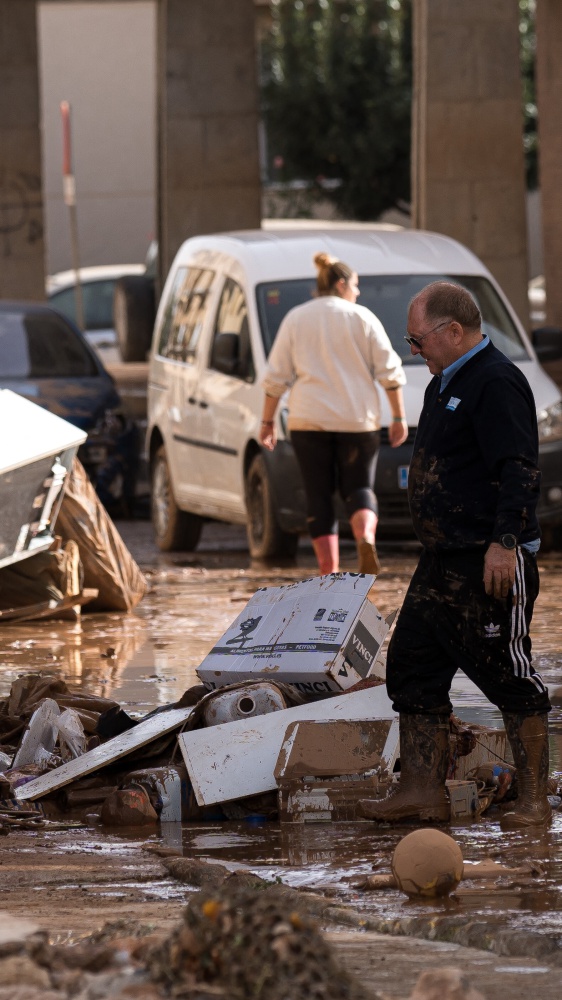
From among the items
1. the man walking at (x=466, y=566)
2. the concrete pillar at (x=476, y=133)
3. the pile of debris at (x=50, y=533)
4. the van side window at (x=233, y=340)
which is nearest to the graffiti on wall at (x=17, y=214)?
the concrete pillar at (x=476, y=133)

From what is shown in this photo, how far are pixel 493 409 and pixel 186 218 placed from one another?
56.4 ft

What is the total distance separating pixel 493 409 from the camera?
6.11 metres

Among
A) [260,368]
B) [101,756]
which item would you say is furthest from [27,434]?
[101,756]

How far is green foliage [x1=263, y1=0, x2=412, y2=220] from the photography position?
39438 millimetres

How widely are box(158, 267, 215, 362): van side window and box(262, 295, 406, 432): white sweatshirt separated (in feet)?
11.0

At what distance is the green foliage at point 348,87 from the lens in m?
39.4

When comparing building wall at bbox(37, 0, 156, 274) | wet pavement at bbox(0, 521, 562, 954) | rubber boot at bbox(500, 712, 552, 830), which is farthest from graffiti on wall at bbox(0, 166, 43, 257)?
building wall at bbox(37, 0, 156, 274)

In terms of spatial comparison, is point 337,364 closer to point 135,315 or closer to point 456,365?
point 456,365

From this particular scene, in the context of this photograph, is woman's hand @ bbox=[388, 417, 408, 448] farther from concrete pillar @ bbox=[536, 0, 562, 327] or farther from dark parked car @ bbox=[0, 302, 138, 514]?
concrete pillar @ bbox=[536, 0, 562, 327]

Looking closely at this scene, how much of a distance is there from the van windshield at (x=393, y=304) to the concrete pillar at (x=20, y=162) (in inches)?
436

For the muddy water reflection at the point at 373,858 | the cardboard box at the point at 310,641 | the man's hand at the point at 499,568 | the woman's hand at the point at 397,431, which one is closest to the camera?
the muddy water reflection at the point at 373,858

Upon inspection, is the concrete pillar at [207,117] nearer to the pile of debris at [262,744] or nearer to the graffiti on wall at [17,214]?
the graffiti on wall at [17,214]

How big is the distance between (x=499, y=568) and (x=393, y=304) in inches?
301

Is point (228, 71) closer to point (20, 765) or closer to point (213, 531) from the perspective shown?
point (213, 531)
